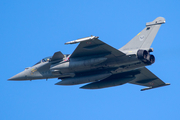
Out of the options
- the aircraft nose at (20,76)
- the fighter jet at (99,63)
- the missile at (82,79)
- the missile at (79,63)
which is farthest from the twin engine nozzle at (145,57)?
the aircraft nose at (20,76)

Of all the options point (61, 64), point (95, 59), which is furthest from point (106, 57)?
point (61, 64)

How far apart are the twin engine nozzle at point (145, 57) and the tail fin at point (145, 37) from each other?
0.97 meters

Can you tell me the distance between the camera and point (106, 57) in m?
19.9

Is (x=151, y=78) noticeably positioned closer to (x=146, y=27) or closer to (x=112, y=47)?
(x=146, y=27)

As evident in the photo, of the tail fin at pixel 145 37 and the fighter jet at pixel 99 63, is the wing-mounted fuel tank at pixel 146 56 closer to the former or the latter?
the fighter jet at pixel 99 63

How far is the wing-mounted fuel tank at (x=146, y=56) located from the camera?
19109 mm

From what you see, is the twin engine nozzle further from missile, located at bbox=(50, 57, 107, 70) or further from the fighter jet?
missile, located at bbox=(50, 57, 107, 70)

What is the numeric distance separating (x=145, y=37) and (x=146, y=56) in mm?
2039

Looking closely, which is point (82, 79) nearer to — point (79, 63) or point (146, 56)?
point (79, 63)

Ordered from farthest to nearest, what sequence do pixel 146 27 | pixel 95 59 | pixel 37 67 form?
1. pixel 37 67
2. pixel 146 27
3. pixel 95 59

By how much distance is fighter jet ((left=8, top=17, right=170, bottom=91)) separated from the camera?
1939 centimetres

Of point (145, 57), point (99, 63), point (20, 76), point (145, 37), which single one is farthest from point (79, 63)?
point (20, 76)

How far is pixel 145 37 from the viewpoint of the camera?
68.5ft

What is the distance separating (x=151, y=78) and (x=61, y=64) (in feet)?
26.1
